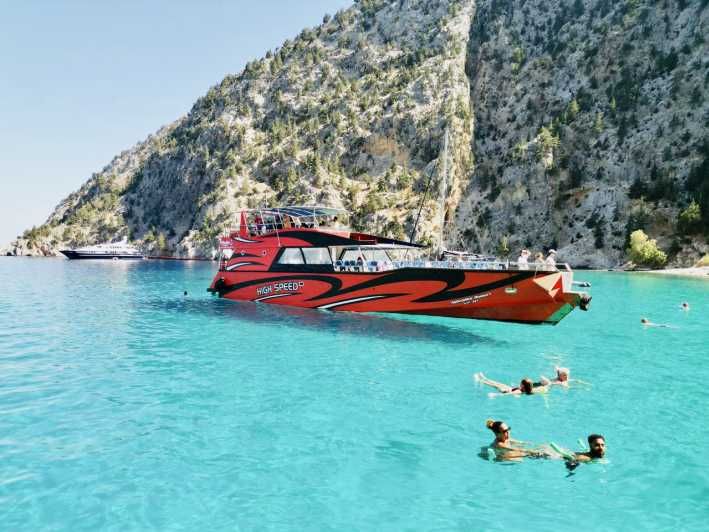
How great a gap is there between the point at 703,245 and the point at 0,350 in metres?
80.6

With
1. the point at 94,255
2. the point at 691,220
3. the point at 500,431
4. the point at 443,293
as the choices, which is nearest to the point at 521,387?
the point at 500,431

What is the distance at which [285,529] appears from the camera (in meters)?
6.46

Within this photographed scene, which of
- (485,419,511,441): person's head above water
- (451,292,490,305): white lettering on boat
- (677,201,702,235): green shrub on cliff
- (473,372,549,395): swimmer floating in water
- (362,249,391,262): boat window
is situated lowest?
(473,372,549,395): swimmer floating in water

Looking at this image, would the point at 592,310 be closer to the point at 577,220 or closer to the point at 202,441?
the point at 202,441

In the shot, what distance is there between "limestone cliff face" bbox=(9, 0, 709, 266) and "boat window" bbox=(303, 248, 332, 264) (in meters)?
65.2

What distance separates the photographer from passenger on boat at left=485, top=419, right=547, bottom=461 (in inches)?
336

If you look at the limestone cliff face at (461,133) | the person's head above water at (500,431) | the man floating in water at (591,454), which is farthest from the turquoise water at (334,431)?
the limestone cliff face at (461,133)

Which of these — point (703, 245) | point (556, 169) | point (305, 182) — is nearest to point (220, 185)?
point (305, 182)

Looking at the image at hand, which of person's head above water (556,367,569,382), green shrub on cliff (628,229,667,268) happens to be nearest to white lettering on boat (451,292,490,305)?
person's head above water (556,367,569,382)

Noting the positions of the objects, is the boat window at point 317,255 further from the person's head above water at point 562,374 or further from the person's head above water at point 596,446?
the person's head above water at point 596,446

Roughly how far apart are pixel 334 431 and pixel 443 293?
460 inches

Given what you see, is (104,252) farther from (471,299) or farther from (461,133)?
(471,299)

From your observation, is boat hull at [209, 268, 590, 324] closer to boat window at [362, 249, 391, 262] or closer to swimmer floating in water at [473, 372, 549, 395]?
boat window at [362, 249, 391, 262]

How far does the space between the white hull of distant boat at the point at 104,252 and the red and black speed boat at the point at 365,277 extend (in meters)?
98.9
